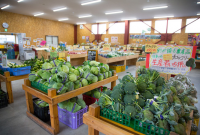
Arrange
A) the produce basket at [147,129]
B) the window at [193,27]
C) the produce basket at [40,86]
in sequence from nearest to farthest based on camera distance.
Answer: the produce basket at [147,129]
the produce basket at [40,86]
the window at [193,27]

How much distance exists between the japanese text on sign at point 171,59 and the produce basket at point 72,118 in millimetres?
1492

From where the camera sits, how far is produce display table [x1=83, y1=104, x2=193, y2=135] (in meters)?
1.07

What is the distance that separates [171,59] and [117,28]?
11669mm

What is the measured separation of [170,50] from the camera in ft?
6.81

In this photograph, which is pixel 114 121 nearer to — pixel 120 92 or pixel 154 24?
pixel 120 92

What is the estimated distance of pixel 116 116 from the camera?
1.16m

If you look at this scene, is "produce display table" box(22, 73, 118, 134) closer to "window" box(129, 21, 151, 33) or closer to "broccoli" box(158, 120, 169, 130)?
"broccoli" box(158, 120, 169, 130)

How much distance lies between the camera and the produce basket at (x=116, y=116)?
1104mm

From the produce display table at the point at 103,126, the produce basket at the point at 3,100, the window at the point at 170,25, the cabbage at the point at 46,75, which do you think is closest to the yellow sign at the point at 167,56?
the produce display table at the point at 103,126

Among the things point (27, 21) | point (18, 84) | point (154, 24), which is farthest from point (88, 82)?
point (27, 21)

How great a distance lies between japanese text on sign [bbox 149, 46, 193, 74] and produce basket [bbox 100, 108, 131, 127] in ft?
4.47

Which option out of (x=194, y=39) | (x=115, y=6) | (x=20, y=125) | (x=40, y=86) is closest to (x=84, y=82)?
(x=40, y=86)

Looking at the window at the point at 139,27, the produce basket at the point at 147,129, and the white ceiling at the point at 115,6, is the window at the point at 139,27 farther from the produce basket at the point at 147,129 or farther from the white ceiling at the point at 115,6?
the produce basket at the point at 147,129

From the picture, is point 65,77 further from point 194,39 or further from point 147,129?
point 194,39
